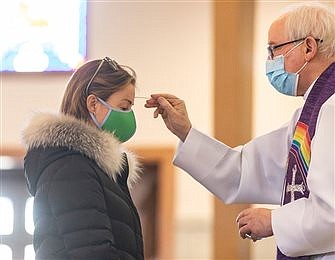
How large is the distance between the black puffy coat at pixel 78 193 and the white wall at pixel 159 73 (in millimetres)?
4037

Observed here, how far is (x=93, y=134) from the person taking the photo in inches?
112

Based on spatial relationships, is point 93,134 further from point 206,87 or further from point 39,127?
point 206,87

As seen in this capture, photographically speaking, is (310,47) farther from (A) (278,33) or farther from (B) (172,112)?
(B) (172,112)

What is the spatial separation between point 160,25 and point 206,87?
59 centimetres

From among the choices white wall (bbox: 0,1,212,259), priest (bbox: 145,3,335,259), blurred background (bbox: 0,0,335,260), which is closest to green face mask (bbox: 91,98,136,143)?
priest (bbox: 145,3,335,259)

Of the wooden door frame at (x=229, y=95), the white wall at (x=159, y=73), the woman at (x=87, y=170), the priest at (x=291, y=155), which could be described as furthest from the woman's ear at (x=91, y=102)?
the white wall at (x=159, y=73)

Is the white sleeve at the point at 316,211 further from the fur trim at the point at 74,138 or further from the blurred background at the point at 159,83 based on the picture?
the blurred background at the point at 159,83

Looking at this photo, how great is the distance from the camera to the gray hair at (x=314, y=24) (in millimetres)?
2893

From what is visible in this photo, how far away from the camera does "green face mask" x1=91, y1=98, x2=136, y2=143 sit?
289 centimetres

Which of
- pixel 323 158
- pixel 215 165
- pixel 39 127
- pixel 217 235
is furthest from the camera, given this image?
pixel 217 235

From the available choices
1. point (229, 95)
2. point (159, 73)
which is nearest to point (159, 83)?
point (159, 73)

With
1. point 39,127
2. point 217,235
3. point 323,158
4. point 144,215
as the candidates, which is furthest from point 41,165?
point 144,215

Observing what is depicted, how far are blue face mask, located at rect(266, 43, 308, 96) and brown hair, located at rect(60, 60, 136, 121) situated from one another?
1.54ft

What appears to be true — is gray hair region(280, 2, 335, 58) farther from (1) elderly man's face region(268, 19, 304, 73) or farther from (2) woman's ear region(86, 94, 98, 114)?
(2) woman's ear region(86, 94, 98, 114)
